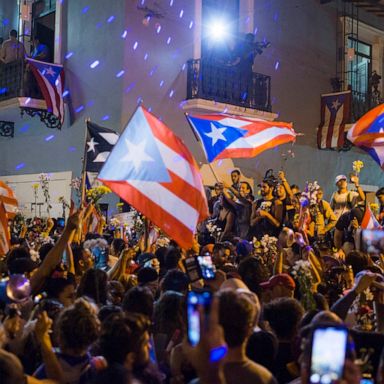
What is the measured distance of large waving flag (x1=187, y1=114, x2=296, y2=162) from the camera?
10242mm

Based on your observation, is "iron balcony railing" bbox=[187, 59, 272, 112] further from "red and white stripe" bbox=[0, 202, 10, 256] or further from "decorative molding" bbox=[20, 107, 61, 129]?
"red and white stripe" bbox=[0, 202, 10, 256]

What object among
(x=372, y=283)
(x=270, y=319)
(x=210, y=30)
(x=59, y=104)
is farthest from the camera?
(x=210, y=30)

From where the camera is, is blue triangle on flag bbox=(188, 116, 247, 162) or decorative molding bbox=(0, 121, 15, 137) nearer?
blue triangle on flag bbox=(188, 116, 247, 162)

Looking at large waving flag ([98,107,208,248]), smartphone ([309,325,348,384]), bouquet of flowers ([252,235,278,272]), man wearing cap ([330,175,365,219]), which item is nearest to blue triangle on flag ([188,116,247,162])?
bouquet of flowers ([252,235,278,272])

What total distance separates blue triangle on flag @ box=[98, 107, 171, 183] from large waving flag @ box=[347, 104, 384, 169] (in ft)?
14.8

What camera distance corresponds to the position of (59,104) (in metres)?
15.2

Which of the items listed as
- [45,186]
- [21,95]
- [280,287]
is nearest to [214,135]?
[280,287]

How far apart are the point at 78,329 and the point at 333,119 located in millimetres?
15831

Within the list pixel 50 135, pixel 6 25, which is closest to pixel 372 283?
pixel 50 135

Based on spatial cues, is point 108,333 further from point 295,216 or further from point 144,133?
point 295,216

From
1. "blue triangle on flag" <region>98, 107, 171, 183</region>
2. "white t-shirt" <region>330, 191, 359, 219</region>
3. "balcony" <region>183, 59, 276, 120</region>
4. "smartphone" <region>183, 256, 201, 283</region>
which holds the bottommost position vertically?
"smartphone" <region>183, 256, 201, 283</region>

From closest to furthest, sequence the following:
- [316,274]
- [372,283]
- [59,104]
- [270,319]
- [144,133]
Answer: [270,319], [372,283], [316,274], [144,133], [59,104]

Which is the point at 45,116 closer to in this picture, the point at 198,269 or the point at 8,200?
the point at 8,200

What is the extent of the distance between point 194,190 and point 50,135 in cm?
1115
